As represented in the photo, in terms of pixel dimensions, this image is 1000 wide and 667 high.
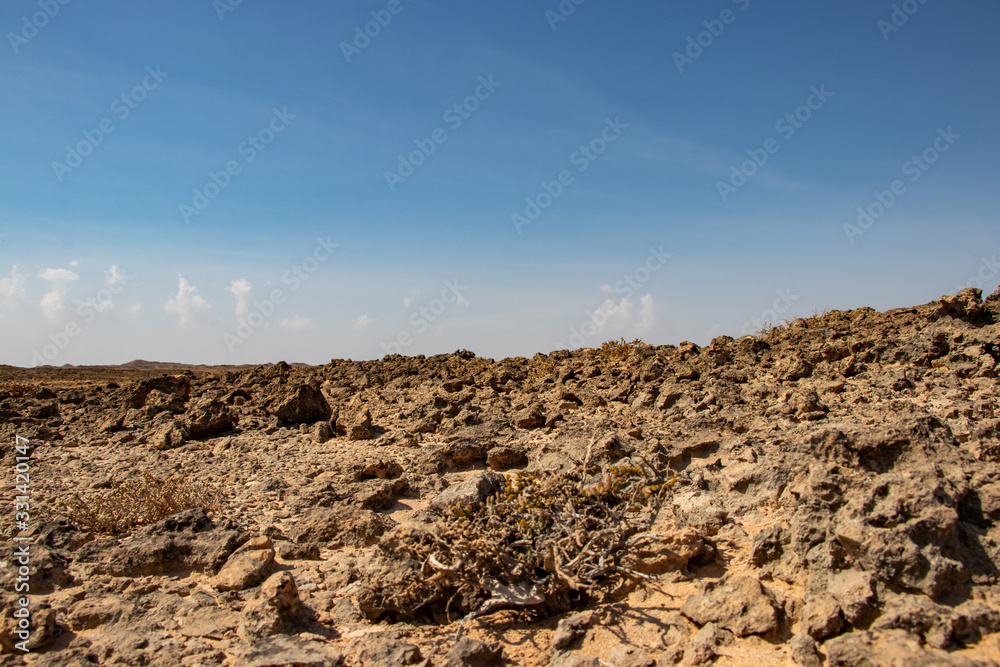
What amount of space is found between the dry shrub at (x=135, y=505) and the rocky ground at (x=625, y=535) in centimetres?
14

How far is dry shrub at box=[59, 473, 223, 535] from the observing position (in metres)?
5.74

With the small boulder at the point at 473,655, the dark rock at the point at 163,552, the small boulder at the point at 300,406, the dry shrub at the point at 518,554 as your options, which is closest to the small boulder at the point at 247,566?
the dark rock at the point at 163,552

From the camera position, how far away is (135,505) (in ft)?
19.7

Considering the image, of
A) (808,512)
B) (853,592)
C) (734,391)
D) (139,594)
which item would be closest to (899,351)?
(734,391)

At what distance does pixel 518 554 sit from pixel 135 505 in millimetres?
4223

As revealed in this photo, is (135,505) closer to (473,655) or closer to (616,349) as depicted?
(473,655)

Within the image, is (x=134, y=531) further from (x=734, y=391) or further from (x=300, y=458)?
(x=734, y=391)

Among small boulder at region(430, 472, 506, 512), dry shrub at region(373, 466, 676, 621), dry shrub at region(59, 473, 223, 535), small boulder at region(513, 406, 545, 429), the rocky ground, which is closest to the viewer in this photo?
the rocky ground

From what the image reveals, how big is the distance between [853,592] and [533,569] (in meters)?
1.76

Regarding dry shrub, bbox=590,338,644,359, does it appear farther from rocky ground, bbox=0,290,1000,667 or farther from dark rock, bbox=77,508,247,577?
dark rock, bbox=77,508,247,577

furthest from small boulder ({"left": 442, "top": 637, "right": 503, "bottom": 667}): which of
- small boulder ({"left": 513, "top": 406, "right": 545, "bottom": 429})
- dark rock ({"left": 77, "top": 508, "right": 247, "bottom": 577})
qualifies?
small boulder ({"left": 513, "top": 406, "right": 545, "bottom": 429})

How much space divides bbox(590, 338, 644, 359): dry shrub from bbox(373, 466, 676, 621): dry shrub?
6797 mm

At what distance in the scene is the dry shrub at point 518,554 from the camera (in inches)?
A: 148

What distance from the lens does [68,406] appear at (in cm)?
1259
